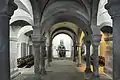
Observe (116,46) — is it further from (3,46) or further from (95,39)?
(95,39)

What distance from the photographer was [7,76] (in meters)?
4.24

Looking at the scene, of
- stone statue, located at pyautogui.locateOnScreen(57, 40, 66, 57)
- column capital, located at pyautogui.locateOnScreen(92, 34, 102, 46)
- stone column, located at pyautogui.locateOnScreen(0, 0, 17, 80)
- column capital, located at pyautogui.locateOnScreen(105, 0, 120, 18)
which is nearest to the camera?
column capital, located at pyautogui.locateOnScreen(105, 0, 120, 18)

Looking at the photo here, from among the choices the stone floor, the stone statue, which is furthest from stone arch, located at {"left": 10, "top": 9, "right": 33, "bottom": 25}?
the stone statue

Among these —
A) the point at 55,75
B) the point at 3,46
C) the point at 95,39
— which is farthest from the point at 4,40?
the point at 55,75

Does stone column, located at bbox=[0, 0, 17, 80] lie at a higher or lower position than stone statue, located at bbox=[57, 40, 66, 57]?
higher

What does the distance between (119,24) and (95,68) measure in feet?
27.4

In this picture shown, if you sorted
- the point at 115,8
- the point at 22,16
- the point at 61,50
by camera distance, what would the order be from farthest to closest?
1. the point at 61,50
2. the point at 22,16
3. the point at 115,8

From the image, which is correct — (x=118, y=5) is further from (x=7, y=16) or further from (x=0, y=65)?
(x=0, y=65)

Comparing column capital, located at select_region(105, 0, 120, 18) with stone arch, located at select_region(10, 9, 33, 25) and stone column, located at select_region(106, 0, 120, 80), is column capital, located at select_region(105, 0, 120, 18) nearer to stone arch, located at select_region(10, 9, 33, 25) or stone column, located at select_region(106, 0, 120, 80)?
stone column, located at select_region(106, 0, 120, 80)

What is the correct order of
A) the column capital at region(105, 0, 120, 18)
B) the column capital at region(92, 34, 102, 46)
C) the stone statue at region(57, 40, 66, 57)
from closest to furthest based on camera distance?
the column capital at region(105, 0, 120, 18) < the column capital at region(92, 34, 102, 46) < the stone statue at region(57, 40, 66, 57)

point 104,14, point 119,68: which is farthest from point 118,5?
point 104,14

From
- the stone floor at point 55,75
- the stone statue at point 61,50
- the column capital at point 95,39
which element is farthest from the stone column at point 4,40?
the stone statue at point 61,50

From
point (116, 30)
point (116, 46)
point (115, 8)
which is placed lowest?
point (116, 46)

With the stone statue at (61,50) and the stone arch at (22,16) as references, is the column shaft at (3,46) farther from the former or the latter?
the stone statue at (61,50)
